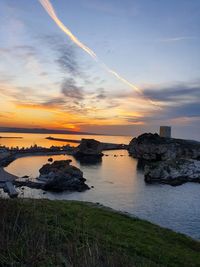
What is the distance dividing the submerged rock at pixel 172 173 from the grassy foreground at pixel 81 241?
83665 mm

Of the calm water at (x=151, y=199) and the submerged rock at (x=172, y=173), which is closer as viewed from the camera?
the calm water at (x=151, y=199)

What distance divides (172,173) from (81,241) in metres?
102

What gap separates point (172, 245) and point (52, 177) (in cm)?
7222


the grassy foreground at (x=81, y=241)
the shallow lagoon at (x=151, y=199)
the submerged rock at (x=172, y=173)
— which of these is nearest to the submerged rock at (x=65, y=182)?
the shallow lagoon at (x=151, y=199)

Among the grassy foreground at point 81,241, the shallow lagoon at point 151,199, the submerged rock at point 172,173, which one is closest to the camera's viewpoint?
the grassy foreground at point 81,241

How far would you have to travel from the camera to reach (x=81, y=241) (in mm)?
13078

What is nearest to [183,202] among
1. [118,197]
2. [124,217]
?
[118,197]

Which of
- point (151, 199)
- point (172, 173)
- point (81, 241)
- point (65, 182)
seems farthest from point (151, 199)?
point (81, 241)

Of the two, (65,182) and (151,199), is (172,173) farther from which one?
(65,182)

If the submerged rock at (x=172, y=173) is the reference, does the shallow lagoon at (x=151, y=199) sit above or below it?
below

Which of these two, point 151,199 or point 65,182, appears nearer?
point 151,199

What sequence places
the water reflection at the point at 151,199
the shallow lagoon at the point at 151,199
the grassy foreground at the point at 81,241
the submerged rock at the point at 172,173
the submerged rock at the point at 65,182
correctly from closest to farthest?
the grassy foreground at the point at 81,241, the shallow lagoon at the point at 151,199, the water reflection at the point at 151,199, the submerged rock at the point at 65,182, the submerged rock at the point at 172,173

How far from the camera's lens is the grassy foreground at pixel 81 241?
7.06m

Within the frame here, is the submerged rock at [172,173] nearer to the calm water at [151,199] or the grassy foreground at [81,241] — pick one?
the calm water at [151,199]
